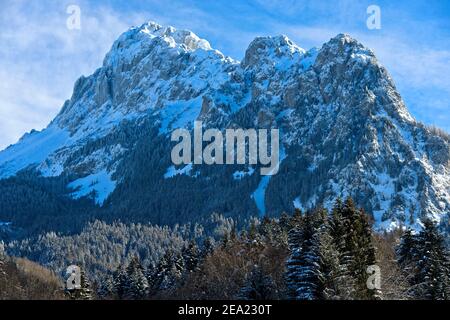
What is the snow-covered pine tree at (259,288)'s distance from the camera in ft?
149

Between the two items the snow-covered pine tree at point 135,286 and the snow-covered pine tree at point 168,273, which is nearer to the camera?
the snow-covered pine tree at point 135,286

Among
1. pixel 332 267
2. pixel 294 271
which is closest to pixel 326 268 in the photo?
pixel 332 267

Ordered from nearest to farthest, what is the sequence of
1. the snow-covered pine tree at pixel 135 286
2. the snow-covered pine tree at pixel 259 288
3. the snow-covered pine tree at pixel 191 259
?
the snow-covered pine tree at pixel 259 288 → the snow-covered pine tree at pixel 135 286 → the snow-covered pine tree at pixel 191 259

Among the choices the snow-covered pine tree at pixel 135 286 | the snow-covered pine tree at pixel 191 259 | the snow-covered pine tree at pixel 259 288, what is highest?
the snow-covered pine tree at pixel 191 259

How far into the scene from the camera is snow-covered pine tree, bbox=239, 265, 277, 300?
45344mm

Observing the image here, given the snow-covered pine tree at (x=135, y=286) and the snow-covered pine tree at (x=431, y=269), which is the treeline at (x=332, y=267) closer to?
the snow-covered pine tree at (x=431, y=269)

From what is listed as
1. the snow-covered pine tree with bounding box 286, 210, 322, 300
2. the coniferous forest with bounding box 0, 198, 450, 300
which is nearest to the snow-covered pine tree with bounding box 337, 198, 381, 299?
the coniferous forest with bounding box 0, 198, 450, 300

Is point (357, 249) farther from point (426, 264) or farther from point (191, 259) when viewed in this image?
point (191, 259)

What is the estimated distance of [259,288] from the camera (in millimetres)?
46188

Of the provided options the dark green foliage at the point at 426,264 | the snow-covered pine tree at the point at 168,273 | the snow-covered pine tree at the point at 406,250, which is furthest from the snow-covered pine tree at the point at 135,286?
the dark green foliage at the point at 426,264

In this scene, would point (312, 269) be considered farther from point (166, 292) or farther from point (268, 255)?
point (166, 292)

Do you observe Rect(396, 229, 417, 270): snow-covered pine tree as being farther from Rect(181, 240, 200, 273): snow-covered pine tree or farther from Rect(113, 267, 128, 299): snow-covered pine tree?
Rect(113, 267, 128, 299): snow-covered pine tree

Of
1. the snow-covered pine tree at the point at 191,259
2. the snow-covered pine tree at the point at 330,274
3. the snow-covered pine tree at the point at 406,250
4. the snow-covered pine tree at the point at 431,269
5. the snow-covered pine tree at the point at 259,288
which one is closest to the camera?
the snow-covered pine tree at the point at 330,274
